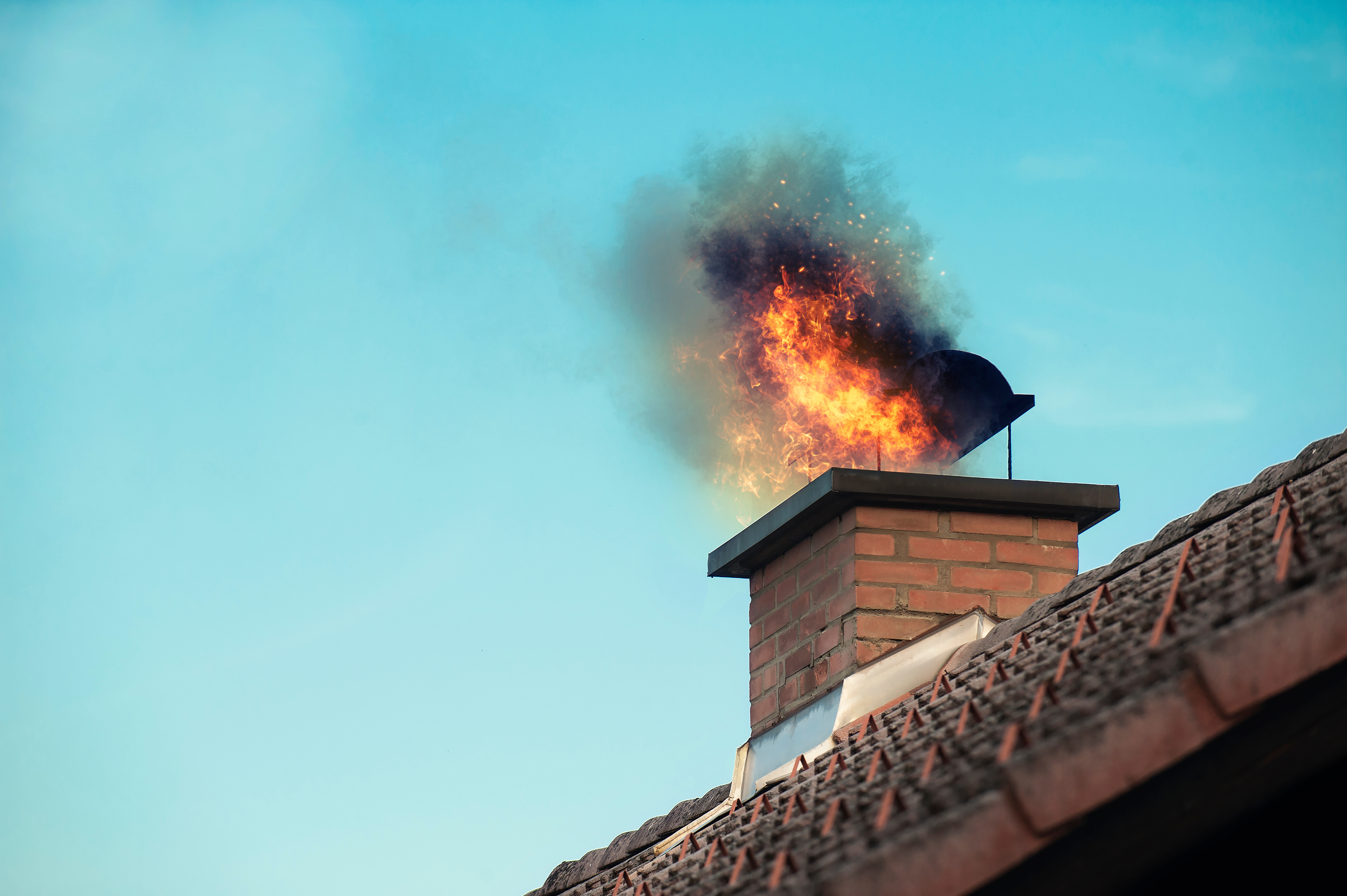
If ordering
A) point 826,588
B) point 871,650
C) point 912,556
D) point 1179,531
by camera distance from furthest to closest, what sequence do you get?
point 826,588, point 912,556, point 871,650, point 1179,531

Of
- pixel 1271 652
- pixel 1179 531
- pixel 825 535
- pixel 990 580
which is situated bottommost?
pixel 1271 652

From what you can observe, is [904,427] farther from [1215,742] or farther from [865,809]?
[1215,742]

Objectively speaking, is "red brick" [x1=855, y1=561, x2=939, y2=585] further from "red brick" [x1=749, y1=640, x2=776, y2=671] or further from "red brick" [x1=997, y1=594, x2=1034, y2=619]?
"red brick" [x1=749, y1=640, x2=776, y2=671]

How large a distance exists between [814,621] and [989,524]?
90 centimetres

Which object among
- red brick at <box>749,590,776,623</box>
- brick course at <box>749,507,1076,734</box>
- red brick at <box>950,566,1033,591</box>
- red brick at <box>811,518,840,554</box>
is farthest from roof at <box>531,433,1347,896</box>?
red brick at <box>749,590,776,623</box>

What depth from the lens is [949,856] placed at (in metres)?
2.43

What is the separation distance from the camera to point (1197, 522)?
5004 millimetres

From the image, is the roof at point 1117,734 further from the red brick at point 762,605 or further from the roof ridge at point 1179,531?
the red brick at point 762,605

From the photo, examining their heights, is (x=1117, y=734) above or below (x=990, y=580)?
below

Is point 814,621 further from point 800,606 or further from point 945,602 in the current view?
point 945,602

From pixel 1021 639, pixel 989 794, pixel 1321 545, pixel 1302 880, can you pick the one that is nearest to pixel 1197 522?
pixel 1021 639

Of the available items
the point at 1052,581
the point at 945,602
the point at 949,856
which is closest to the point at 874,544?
the point at 945,602

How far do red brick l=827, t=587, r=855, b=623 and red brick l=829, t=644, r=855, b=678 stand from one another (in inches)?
6.4

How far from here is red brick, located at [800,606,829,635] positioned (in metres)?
6.55
